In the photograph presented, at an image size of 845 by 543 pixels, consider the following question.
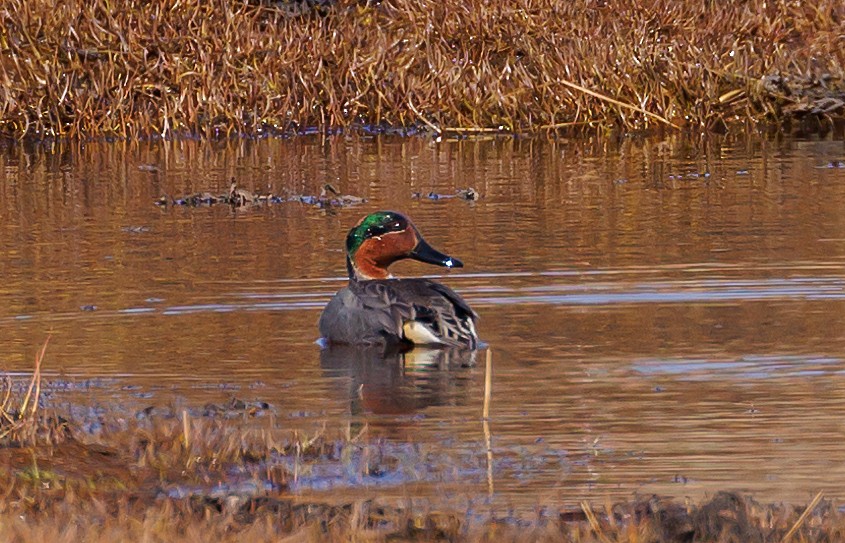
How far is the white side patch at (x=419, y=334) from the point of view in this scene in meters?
8.09

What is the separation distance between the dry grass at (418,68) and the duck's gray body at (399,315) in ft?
34.2

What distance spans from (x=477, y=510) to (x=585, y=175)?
32.8 feet

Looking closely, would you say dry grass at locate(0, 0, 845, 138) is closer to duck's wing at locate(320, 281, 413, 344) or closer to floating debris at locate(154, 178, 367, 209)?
floating debris at locate(154, 178, 367, 209)

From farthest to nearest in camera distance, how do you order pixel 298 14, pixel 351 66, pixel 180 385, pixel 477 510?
pixel 298 14, pixel 351 66, pixel 180 385, pixel 477 510

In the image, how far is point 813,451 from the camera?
19.1 ft

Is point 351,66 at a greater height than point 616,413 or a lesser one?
greater

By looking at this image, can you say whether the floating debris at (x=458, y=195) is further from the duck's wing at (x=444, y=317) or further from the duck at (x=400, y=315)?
the duck's wing at (x=444, y=317)

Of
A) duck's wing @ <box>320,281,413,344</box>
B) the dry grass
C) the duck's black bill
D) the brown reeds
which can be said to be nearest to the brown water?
duck's wing @ <box>320,281,413,344</box>

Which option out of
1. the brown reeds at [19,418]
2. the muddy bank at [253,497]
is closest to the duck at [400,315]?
the muddy bank at [253,497]

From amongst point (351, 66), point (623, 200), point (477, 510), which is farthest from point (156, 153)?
point (477, 510)

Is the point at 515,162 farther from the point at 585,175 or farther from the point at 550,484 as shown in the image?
the point at 550,484

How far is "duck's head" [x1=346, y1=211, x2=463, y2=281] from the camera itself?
891 centimetres

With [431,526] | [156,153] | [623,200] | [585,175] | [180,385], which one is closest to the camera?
[431,526]

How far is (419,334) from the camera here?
26.7 ft
